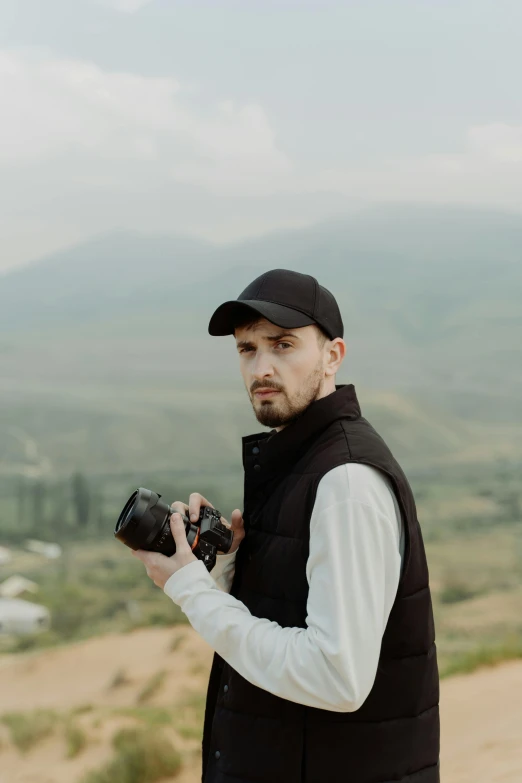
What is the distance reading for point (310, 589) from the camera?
1.19m

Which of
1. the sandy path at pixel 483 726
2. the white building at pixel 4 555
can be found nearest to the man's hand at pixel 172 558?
the sandy path at pixel 483 726

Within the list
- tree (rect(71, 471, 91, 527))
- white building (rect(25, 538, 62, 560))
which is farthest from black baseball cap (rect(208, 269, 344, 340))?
tree (rect(71, 471, 91, 527))

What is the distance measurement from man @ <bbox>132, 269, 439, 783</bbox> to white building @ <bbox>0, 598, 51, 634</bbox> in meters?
17.7

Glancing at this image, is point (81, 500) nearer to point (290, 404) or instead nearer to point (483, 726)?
point (483, 726)

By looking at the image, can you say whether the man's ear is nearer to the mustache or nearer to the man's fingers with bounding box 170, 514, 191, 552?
the mustache

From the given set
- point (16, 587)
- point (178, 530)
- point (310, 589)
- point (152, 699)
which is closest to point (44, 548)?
point (16, 587)

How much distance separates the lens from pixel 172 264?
1821 inches

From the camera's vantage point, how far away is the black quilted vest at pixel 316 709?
4.15ft

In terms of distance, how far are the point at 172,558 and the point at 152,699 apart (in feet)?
23.8

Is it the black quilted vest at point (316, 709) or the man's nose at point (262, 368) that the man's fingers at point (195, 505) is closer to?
the black quilted vest at point (316, 709)

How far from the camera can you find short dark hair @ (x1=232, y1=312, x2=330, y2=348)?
1.46m

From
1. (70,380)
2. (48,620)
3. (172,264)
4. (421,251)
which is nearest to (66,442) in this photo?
(70,380)

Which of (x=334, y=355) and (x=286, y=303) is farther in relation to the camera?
(x=334, y=355)

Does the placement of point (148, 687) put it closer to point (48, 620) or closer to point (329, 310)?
point (329, 310)
